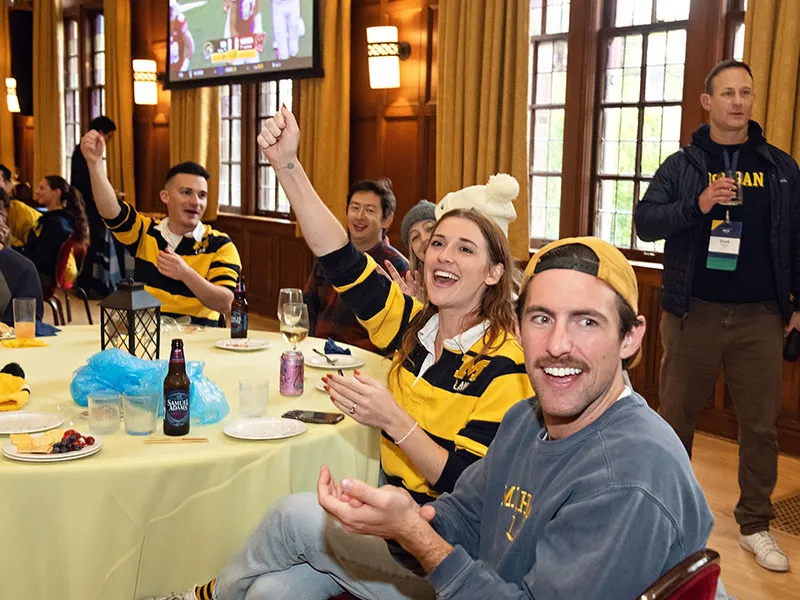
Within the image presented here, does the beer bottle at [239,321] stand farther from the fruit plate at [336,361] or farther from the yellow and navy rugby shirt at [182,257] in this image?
the yellow and navy rugby shirt at [182,257]

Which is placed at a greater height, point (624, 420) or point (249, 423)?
point (624, 420)

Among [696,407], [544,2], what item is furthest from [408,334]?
[544,2]

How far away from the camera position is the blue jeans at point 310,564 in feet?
5.76

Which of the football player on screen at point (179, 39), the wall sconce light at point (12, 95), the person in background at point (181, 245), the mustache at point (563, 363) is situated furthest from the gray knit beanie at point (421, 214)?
the wall sconce light at point (12, 95)

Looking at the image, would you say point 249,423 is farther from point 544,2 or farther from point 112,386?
point 544,2

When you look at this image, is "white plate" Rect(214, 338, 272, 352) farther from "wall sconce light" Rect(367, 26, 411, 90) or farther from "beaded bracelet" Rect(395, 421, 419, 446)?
"wall sconce light" Rect(367, 26, 411, 90)

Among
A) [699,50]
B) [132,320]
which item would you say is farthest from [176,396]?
[699,50]

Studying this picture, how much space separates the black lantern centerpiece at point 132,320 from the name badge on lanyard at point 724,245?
78.9 inches

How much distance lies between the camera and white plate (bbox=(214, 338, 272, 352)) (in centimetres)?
293

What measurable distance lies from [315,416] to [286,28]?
561 centimetres

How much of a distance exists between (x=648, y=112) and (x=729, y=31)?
0.65m

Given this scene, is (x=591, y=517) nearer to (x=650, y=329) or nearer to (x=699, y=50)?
(x=650, y=329)

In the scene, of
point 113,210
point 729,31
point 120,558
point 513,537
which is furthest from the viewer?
point 729,31

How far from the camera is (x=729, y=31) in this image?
4531mm
